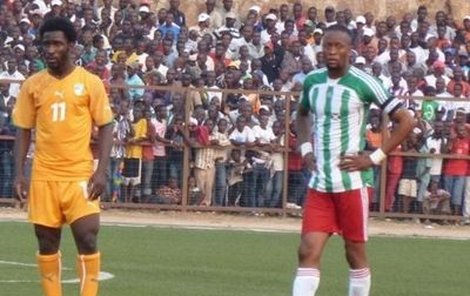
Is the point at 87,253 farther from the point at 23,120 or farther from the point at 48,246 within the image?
the point at 23,120

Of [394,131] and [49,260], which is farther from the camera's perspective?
[49,260]

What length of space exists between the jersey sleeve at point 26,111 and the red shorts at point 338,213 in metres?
2.18

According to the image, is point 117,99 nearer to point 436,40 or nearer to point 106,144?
point 436,40

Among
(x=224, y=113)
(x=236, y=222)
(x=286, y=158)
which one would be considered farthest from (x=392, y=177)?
(x=224, y=113)

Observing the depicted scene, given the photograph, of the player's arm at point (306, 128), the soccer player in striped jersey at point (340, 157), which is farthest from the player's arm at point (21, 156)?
the soccer player in striped jersey at point (340, 157)

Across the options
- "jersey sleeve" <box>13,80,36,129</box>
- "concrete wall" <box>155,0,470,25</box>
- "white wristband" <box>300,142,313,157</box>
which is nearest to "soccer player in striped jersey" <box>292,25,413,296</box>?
"white wristband" <box>300,142,313,157</box>

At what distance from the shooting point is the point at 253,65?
26.8 meters

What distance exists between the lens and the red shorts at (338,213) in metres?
11.4

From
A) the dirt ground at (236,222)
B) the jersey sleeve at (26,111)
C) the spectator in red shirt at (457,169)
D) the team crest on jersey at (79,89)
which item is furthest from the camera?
the spectator in red shirt at (457,169)

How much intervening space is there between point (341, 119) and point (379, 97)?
331 millimetres

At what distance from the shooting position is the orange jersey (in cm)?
1155

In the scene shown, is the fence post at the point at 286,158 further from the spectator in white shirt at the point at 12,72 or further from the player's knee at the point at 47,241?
the player's knee at the point at 47,241

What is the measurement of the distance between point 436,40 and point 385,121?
4028 millimetres

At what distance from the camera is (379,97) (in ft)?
37.3
